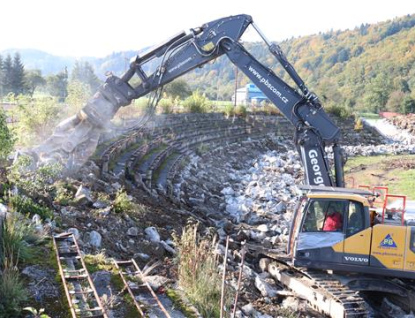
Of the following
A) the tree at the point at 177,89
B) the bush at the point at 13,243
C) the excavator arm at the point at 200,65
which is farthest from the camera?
the tree at the point at 177,89

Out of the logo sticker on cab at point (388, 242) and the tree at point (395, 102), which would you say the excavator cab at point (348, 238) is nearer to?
the logo sticker on cab at point (388, 242)

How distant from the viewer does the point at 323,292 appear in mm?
7316

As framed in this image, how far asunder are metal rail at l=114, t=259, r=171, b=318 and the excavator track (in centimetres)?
273

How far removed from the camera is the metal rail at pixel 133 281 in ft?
18.0

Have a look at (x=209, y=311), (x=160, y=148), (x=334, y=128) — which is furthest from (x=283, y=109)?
(x=160, y=148)

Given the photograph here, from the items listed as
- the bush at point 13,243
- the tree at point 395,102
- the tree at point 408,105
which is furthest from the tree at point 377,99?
the bush at point 13,243

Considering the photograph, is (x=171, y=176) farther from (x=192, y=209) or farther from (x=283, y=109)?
(x=283, y=109)

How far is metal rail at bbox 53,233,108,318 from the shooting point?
5.15m

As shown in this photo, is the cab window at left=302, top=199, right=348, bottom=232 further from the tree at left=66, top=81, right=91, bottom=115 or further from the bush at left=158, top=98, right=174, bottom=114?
the bush at left=158, top=98, right=174, bottom=114

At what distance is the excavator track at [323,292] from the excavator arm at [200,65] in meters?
1.96

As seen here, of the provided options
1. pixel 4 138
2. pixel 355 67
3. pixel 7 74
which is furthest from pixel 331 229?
pixel 355 67

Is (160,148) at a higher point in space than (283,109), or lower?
lower

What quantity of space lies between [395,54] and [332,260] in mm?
117532

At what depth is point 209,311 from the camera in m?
5.68
